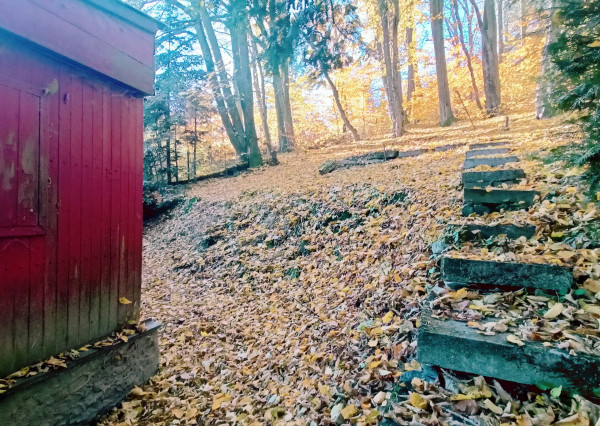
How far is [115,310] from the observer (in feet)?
9.79

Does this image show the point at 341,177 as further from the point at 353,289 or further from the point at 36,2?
the point at 36,2

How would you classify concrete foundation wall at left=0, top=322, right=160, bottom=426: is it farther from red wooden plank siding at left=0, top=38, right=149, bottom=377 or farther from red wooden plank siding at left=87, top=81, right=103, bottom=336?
red wooden plank siding at left=87, top=81, right=103, bottom=336

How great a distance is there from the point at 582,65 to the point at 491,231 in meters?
1.21

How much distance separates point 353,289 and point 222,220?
14.2 ft

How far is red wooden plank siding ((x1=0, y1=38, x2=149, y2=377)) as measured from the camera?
2225 mm

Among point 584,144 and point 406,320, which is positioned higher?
point 584,144

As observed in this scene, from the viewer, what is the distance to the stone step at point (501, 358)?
1.37 m

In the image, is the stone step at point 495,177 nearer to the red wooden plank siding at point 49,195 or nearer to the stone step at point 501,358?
the stone step at point 501,358

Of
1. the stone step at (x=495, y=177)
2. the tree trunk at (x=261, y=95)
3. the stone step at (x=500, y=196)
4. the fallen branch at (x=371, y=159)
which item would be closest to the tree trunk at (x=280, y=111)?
the tree trunk at (x=261, y=95)

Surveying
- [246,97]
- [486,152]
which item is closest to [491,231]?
[486,152]

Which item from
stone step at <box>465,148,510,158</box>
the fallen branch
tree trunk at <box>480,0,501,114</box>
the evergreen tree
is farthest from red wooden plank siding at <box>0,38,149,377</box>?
tree trunk at <box>480,0,501,114</box>

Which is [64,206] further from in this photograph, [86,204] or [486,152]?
[486,152]

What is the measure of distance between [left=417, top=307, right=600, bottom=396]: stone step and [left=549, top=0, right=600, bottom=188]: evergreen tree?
1152 millimetres

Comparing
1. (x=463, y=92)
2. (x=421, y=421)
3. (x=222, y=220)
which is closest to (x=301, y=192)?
(x=222, y=220)
